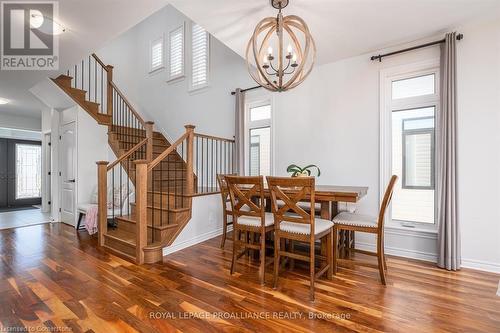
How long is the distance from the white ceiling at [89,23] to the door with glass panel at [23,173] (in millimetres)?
4294

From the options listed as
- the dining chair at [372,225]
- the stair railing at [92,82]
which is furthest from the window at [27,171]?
the dining chair at [372,225]

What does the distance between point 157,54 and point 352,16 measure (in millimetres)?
5159

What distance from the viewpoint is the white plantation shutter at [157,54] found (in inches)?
239

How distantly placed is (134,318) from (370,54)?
12.9 ft

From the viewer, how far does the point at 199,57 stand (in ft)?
17.1

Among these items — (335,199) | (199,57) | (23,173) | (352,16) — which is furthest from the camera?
(23,173)

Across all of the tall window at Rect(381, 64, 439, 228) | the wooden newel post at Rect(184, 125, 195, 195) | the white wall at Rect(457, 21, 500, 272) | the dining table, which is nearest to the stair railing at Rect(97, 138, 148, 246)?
the wooden newel post at Rect(184, 125, 195, 195)

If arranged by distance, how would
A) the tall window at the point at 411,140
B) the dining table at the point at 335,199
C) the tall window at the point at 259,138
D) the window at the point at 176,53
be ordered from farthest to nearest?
the window at the point at 176,53
the tall window at the point at 259,138
the tall window at the point at 411,140
the dining table at the point at 335,199

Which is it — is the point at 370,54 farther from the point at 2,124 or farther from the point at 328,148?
the point at 2,124

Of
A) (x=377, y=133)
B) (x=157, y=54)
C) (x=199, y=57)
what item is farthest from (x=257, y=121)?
(x=157, y=54)

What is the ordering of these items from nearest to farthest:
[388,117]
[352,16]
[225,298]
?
[225,298] < [352,16] < [388,117]

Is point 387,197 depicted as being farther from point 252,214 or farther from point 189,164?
point 189,164

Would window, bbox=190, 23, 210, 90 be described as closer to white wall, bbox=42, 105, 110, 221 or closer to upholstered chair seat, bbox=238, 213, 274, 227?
white wall, bbox=42, 105, 110, 221

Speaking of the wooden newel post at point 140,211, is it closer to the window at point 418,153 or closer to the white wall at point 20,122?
the window at point 418,153
